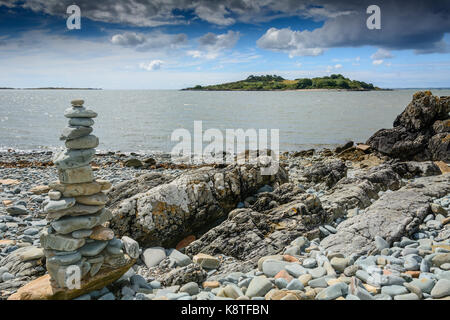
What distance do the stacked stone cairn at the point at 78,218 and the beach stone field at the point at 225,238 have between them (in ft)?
0.06

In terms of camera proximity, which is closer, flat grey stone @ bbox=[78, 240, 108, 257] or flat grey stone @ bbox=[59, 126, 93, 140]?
flat grey stone @ bbox=[78, 240, 108, 257]

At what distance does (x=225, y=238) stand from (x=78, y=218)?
10.6 feet

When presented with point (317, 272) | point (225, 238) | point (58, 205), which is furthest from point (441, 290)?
point (58, 205)

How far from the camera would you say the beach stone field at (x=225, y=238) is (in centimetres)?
550

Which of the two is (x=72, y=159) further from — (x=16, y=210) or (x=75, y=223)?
(x=16, y=210)

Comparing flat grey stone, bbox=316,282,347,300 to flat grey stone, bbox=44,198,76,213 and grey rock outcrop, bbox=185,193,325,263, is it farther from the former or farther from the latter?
flat grey stone, bbox=44,198,76,213

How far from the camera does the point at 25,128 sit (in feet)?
146

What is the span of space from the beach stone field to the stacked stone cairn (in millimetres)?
20

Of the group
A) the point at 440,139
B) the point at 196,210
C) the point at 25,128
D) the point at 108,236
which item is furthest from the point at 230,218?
the point at 25,128

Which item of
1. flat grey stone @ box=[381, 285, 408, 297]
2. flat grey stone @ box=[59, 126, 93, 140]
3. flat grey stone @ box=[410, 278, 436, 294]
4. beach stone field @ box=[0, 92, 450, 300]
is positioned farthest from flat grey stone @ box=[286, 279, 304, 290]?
flat grey stone @ box=[59, 126, 93, 140]

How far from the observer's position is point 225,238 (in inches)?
298

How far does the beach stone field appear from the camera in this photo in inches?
217

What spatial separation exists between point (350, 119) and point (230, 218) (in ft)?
152

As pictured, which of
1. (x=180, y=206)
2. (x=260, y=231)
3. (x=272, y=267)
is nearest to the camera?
(x=272, y=267)
